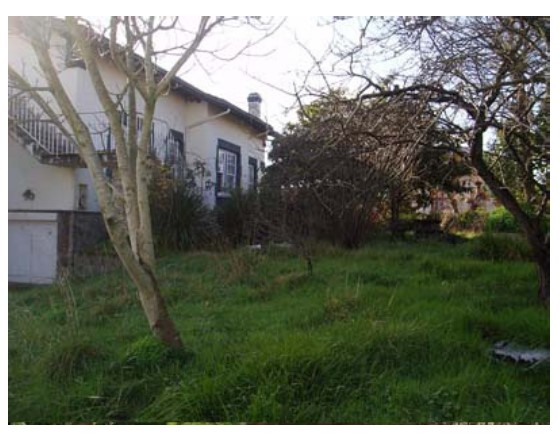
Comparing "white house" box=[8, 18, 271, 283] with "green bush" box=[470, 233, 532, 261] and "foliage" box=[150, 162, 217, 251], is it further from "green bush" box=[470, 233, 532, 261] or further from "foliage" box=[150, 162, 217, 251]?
"green bush" box=[470, 233, 532, 261]

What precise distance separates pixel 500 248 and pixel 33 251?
20.8ft

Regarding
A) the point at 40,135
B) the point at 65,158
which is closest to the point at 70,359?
the point at 65,158

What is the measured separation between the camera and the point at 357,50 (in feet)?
14.5

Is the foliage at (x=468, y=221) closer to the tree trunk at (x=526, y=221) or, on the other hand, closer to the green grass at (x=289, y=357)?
the green grass at (x=289, y=357)

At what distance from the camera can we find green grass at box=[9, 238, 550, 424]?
2.90 m

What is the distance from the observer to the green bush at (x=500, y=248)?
6828mm

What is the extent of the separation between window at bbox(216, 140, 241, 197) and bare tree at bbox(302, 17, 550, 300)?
23.3ft

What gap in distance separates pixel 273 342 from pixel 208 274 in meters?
2.89

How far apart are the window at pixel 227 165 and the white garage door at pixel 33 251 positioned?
14.0 ft

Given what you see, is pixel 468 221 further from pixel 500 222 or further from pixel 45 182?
pixel 45 182

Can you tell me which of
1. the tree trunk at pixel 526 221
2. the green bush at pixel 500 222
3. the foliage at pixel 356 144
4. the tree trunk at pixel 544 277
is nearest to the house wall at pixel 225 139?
the foliage at pixel 356 144
